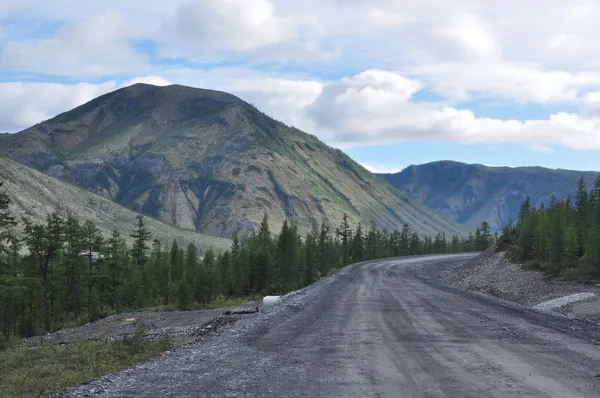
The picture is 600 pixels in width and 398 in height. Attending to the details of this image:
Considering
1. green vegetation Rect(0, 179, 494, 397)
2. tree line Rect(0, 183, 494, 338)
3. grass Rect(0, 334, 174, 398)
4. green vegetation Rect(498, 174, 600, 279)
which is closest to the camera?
grass Rect(0, 334, 174, 398)

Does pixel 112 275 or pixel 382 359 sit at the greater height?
pixel 382 359

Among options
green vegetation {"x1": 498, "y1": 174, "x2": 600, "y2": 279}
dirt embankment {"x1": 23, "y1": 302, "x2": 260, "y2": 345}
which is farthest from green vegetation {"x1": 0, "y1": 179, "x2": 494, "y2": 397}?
green vegetation {"x1": 498, "y1": 174, "x2": 600, "y2": 279}

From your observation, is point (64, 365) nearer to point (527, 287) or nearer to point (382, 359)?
point (382, 359)

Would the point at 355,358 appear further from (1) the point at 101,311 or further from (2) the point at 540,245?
(1) the point at 101,311

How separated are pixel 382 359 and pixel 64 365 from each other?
10541 mm

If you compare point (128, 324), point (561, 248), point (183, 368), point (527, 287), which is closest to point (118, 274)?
point (128, 324)

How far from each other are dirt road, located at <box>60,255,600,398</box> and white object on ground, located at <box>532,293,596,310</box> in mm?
4744

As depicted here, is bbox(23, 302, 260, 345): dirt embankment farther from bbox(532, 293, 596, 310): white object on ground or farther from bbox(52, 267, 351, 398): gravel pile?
bbox(52, 267, 351, 398): gravel pile

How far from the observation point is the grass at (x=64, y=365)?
13.4 meters

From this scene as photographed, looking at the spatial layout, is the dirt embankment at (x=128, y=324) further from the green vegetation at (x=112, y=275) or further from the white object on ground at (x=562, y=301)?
the white object on ground at (x=562, y=301)

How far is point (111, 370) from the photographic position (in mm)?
13828

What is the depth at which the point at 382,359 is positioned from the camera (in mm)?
12711

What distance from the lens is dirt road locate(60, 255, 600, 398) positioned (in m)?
10.0

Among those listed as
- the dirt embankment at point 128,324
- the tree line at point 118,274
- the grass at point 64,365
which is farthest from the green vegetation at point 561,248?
the tree line at point 118,274
